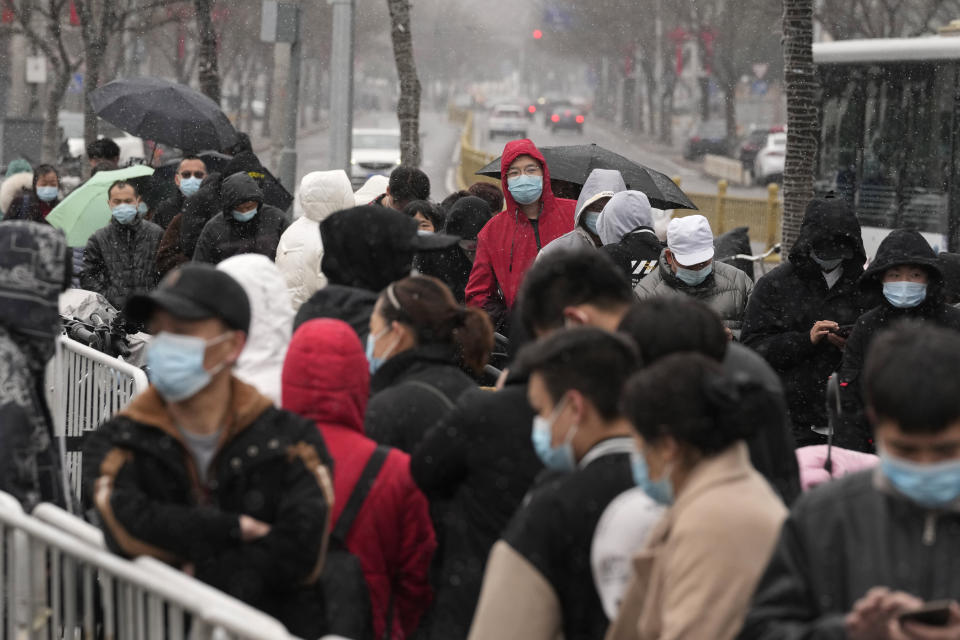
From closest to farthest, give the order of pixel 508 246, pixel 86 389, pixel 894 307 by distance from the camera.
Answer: pixel 894 307, pixel 86 389, pixel 508 246

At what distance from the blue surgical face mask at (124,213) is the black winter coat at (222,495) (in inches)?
241

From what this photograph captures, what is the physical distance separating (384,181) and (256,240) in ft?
7.85

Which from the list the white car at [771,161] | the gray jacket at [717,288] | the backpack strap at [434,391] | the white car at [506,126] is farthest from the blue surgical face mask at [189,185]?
the white car at [506,126]

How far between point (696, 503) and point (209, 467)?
1285 mm

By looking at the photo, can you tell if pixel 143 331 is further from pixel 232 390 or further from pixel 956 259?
pixel 232 390

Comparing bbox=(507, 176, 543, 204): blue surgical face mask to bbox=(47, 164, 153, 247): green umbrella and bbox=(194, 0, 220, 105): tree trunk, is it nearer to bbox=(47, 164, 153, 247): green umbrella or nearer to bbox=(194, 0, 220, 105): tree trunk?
bbox=(47, 164, 153, 247): green umbrella

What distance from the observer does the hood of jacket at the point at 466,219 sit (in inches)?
347

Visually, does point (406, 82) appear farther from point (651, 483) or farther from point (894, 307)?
point (651, 483)

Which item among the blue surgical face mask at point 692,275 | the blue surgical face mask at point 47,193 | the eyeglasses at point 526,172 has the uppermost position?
the eyeglasses at point 526,172

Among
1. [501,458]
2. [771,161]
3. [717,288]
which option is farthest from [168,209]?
[771,161]

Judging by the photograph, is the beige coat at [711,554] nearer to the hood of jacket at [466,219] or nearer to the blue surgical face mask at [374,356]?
the blue surgical face mask at [374,356]

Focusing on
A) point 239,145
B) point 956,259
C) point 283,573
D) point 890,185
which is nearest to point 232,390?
point 283,573

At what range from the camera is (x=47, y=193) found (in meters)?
12.9

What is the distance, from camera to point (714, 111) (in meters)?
80.2
